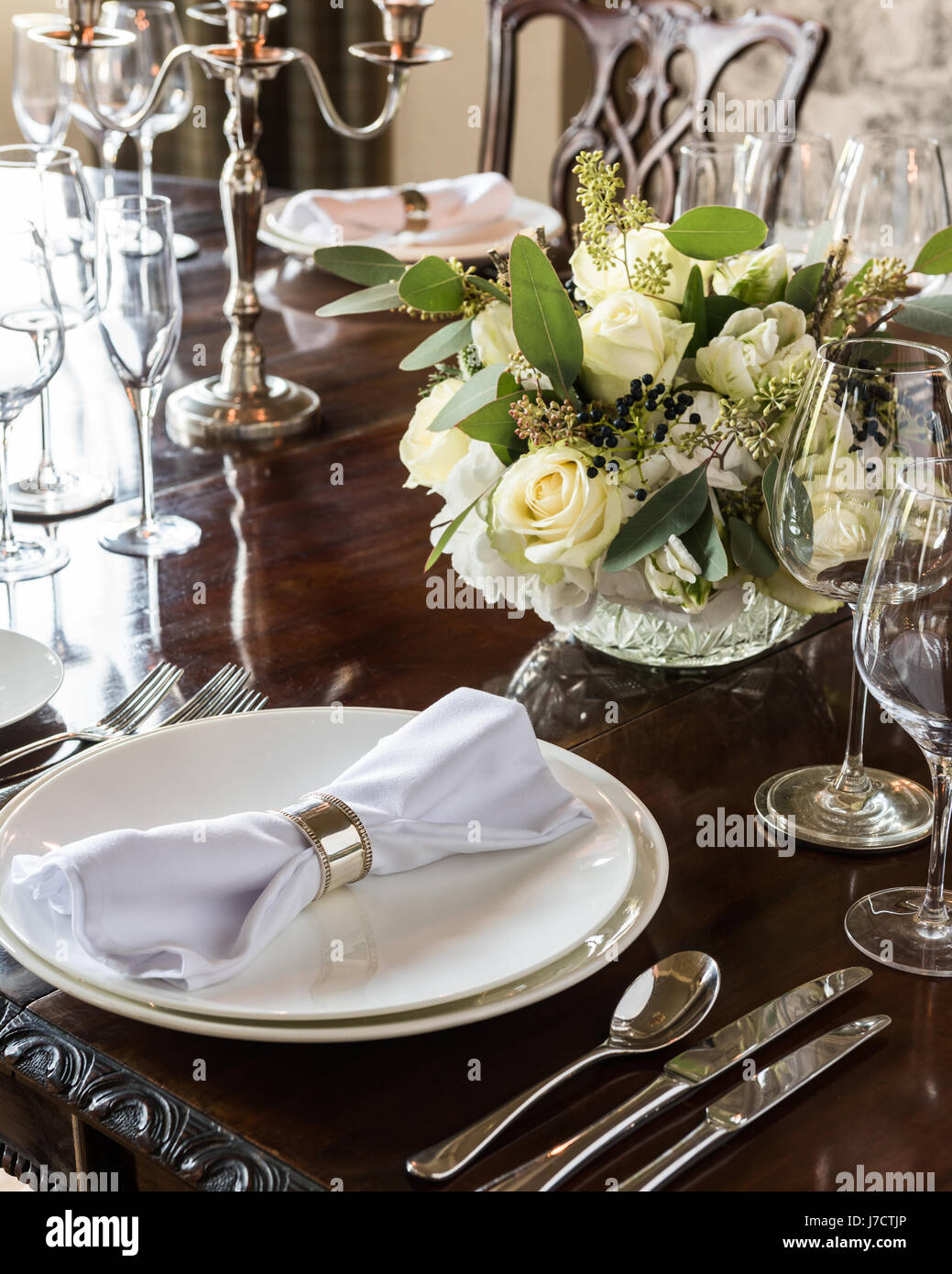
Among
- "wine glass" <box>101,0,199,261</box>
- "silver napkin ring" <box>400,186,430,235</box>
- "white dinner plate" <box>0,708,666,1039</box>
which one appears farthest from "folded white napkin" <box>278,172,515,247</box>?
"white dinner plate" <box>0,708,666,1039</box>

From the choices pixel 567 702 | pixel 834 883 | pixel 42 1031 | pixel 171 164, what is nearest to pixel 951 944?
pixel 834 883

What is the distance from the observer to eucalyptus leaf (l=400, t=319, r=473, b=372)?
3.14 ft

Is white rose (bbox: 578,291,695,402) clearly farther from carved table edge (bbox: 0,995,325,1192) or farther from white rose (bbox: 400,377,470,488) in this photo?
carved table edge (bbox: 0,995,325,1192)

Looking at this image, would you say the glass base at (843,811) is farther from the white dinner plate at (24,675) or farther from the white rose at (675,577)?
the white dinner plate at (24,675)

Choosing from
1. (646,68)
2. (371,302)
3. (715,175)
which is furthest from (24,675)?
(646,68)

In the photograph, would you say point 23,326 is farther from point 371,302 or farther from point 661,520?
point 661,520

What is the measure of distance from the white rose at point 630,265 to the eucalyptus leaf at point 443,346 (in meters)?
0.08

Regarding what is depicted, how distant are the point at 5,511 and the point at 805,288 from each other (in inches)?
23.2

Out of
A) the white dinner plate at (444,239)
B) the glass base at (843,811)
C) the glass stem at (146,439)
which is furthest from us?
the white dinner plate at (444,239)

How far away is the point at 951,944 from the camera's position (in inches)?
27.7

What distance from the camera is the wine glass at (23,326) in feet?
3.17

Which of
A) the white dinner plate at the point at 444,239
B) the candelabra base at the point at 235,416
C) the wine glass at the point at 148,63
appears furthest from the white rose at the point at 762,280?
the wine glass at the point at 148,63

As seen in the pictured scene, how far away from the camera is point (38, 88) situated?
1.85 meters

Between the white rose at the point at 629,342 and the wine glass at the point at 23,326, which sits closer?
the white rose at the point at 629,342
